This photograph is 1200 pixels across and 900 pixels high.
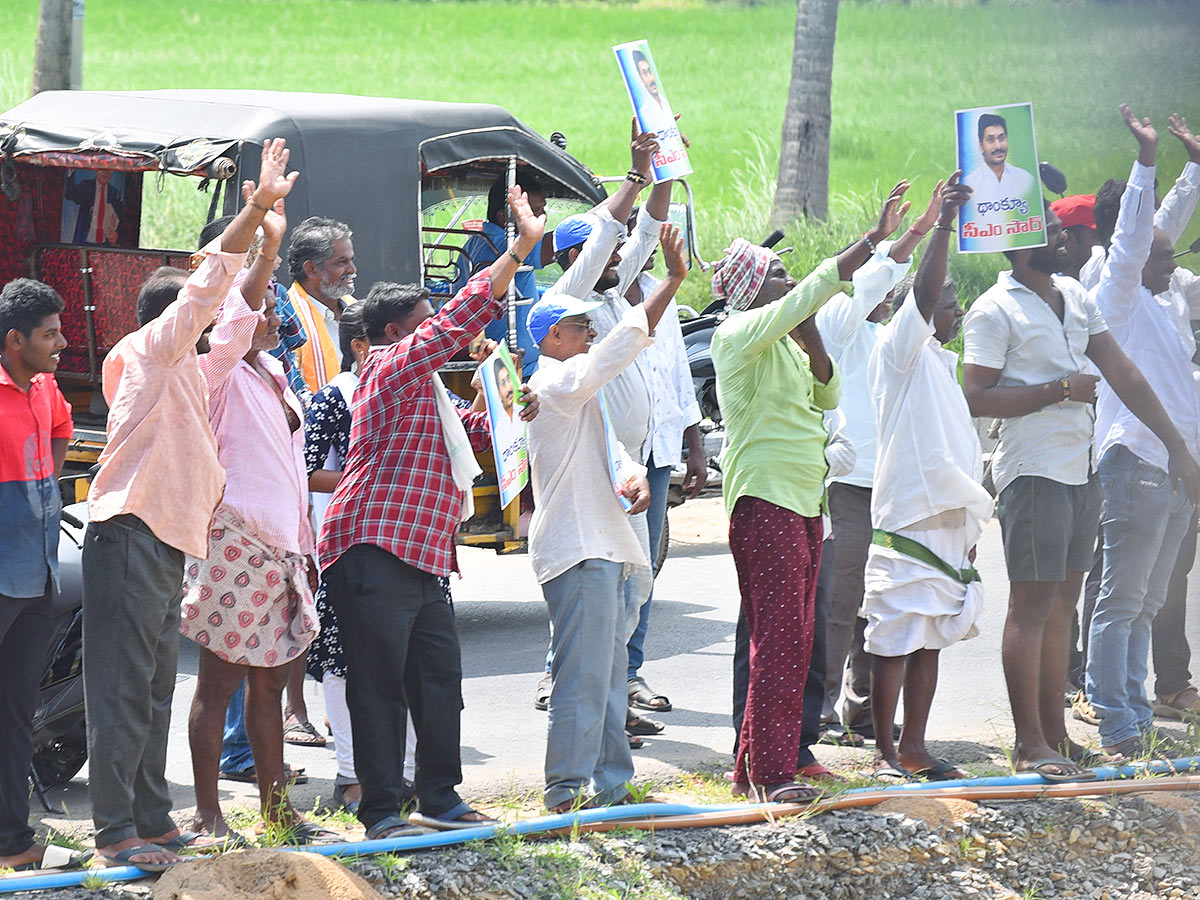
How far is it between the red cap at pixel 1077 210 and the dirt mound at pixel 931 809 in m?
2.69

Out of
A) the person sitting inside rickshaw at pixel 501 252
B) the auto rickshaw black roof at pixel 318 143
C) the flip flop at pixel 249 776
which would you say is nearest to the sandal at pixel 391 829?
the flip flop at pixel 249 776

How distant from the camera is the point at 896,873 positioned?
16.4 ft

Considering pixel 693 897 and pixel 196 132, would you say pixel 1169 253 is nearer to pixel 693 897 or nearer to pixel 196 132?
pixel 693 897

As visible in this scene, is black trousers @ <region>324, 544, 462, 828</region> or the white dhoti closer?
black trousers @ <region>324, 544, 462, 828</region>

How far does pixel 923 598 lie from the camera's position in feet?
18.4

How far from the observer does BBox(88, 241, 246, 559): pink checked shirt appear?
4379mm

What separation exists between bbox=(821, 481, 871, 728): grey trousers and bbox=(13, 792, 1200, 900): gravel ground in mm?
1159

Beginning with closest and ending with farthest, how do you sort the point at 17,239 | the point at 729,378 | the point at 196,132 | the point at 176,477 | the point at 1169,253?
the point at 176,477, the point at 729,378, the point at 1169,253, the point at 196,132, the point at 17,239

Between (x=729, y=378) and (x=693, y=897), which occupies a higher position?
(x=729, y=378)

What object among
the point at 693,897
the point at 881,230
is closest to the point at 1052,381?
the point at 881,230

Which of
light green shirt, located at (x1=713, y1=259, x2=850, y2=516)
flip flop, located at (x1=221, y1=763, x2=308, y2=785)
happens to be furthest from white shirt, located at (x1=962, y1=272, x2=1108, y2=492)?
flip flop, located at (x1=221, y1=763, x2=308, y2=785)

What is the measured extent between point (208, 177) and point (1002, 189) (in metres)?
4.07

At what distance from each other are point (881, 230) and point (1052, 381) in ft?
2.75

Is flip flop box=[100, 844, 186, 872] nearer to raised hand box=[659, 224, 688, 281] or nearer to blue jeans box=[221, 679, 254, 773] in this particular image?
blue jeans box=[221, 679, 254, 773]
